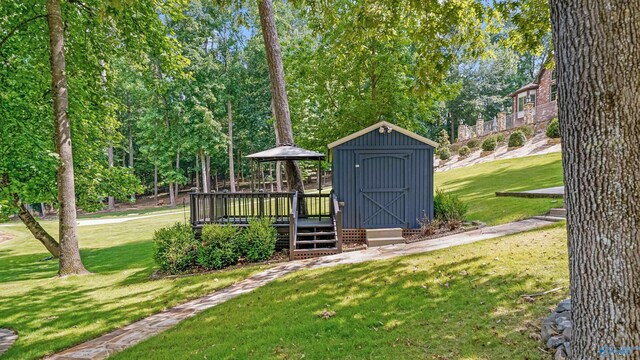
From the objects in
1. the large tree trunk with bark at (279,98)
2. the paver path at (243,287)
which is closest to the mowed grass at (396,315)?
the paver path at (243,287)

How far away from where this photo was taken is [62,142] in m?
8.62

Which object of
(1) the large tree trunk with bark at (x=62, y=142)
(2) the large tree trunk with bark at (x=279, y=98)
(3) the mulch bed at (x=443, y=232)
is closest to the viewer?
(1) the large tree trunk with bark at (x=62, y=142)

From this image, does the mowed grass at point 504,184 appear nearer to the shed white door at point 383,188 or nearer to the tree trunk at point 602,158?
the shed white door at point 383,188

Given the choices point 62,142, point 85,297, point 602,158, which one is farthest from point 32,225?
point 602,158

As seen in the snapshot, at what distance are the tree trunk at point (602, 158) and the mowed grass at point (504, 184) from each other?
26.5 feet

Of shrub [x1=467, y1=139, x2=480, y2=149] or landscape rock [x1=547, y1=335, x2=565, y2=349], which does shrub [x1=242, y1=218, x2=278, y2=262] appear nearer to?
landscape rock [x1=547, y1=335, x2=565, y2=349]

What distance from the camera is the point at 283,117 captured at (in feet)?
39.2

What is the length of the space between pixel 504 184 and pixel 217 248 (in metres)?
13.7

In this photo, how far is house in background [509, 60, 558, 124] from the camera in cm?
2508

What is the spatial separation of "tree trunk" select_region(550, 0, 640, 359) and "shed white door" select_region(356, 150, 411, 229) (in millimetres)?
7924

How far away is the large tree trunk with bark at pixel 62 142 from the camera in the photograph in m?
8.54

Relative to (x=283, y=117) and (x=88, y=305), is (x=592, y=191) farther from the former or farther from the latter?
(x=283, y=117)

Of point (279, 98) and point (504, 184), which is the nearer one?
point (279, 98)

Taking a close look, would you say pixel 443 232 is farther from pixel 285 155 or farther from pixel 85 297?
pixel 85 297
